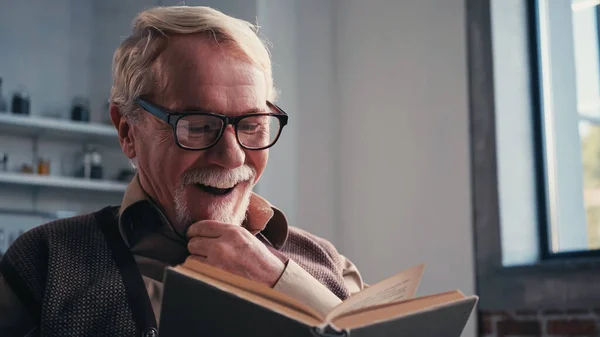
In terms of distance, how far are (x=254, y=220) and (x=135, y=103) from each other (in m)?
0.34

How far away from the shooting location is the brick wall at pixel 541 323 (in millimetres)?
2582

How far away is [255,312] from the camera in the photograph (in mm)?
927

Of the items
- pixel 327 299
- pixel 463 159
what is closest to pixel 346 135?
pixel 463 159

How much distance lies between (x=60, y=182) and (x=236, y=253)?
120 inches

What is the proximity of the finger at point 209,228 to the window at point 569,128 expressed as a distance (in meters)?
1.97

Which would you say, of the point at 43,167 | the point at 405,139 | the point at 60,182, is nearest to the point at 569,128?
the point at 405,139

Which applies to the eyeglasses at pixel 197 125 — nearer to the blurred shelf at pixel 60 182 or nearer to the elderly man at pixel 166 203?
the elderly man at pixel 166 203

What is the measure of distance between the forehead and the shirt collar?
18cm

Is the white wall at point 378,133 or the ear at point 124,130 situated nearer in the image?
the ear at point 124,130

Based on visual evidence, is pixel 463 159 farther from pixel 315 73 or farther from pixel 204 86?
pixel 204 86

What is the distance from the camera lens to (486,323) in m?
2.90

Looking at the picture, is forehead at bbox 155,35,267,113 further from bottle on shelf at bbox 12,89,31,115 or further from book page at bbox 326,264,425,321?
bottle on shelf at bbox 12,89,31,115

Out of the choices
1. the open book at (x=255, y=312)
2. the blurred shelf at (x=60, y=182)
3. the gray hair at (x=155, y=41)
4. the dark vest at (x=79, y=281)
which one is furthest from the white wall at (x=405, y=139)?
the open book at (x=255, y=312)

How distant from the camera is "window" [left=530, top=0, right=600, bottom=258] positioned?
9.74 ft
